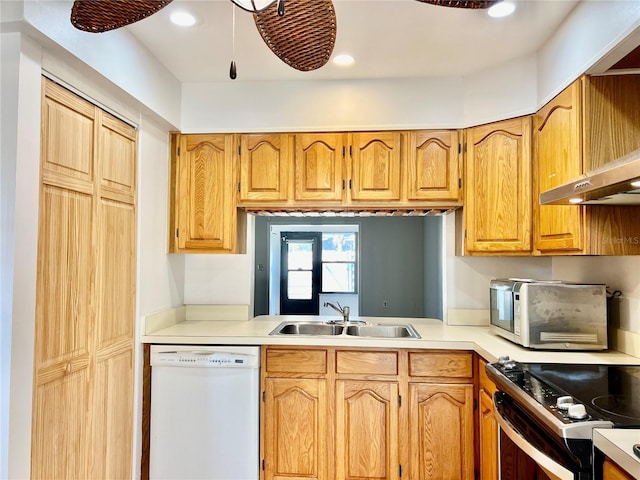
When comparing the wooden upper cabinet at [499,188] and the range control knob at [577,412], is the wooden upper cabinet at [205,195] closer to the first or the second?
the wooden upper cabinet at [499,188]

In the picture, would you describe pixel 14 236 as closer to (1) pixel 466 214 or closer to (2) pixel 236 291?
(2) pixel 236 291

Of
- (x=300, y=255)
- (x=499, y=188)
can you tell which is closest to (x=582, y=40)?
(x=499, y=188)

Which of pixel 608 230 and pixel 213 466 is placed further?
pixel 213 466

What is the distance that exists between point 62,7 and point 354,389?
218 centimetres

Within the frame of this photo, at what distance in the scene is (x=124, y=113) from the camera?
219 cm

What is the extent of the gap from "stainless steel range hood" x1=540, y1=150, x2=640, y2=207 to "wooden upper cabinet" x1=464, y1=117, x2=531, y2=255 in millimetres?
585

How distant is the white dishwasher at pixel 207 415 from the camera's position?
2.30 metres

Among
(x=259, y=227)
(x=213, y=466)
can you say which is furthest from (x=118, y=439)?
(x=259, y=227)

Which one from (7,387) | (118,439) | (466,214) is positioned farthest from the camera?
(466,214)

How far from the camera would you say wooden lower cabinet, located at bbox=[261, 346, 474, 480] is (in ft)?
7.43

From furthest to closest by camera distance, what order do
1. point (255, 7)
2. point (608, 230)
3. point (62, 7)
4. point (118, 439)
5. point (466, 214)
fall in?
point (466, 214)
point (118, 439)
point (608, 230)
point (62, 7)
point (255, 7)

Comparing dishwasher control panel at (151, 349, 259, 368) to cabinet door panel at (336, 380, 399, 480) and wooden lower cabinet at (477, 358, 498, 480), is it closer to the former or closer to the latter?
cabinet door panel at (336, 380, 399, 480)

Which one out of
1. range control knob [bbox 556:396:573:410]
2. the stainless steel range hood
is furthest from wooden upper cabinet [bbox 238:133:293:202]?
range control knob [bbox 556:396:573:410]

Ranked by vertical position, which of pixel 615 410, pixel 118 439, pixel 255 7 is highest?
pixel 255 7
